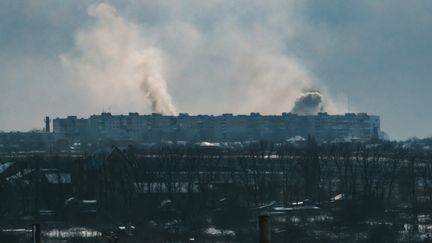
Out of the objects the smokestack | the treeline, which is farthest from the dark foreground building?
the treeline

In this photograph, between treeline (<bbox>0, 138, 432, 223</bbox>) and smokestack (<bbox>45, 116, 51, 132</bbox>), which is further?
smokestack (<bbox>45, 116, 51, 132</bbox>)

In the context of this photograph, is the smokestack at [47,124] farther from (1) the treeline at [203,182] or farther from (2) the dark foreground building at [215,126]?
(1) the treeline at [203,182]

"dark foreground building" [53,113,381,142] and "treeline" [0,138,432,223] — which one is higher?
"dark foreground building" [53,113,381,142]

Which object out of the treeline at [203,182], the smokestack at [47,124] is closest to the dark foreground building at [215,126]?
the smokestack at [47,124]

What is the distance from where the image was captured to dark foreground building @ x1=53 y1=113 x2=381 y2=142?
126 meters

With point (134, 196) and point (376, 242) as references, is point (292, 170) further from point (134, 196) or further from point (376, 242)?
point (376, 242)

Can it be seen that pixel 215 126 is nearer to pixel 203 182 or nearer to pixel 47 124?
pixel 47 124

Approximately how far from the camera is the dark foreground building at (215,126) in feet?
414

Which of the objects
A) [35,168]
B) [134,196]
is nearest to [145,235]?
[134,196]

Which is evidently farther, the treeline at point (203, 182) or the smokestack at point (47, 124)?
the smokestack at point (47, 124)

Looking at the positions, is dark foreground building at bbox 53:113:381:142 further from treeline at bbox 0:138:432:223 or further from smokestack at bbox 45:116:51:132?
treeline at bbox 0:138:432:223

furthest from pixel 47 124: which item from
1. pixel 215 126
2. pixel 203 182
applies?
pixel 203 182

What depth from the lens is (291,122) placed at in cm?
12988

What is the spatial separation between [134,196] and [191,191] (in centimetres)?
193
